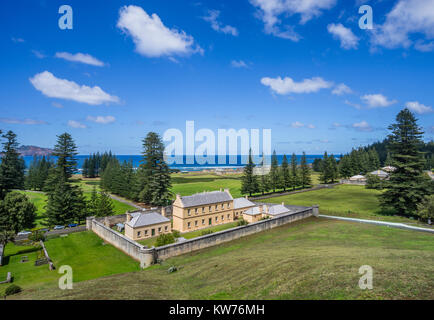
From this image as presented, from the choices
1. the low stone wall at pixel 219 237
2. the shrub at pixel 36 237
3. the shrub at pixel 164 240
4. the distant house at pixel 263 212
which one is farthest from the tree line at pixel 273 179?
the shrub at pixel 36 237

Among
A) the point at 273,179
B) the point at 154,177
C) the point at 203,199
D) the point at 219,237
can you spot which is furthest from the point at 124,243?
the point at 273,179

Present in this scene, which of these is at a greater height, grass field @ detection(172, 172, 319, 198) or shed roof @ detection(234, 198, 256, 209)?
shed roof @ detection(234, 198, 256, 209)

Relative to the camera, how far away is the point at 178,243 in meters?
25.2

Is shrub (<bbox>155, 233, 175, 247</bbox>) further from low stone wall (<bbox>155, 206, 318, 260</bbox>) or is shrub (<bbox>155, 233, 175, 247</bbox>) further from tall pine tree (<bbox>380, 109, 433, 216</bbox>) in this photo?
tall pine tree (<bbox>380, 109, 433, 216</bbox>)

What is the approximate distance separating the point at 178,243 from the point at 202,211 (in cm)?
1232

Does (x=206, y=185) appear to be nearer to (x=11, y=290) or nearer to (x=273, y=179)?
(x=273, y=179)

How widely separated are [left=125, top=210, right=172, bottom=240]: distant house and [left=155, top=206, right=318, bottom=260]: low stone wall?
993 cm

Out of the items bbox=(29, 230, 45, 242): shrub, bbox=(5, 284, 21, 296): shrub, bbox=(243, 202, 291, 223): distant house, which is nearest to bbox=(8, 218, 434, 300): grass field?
bbox=(5, 284, 21, 296): shrub

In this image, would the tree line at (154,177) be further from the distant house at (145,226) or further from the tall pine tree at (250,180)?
the tall pine tree at (250,180)


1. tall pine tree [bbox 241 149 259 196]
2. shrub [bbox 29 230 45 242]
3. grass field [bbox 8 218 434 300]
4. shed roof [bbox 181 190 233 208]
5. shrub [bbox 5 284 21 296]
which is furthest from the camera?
tall pine tree [bbox 241 149 259 196]

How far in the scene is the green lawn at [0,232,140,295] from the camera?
2203 cm
